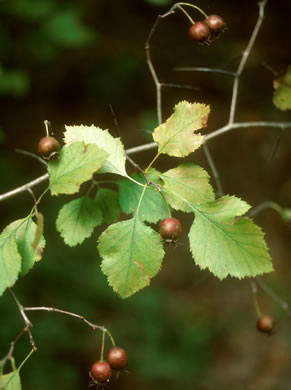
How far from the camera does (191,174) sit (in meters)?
1.23

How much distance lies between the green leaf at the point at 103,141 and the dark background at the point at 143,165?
6.66 feet

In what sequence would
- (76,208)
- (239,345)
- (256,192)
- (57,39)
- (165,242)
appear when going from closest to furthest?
(165,242)
(76,208)
(57,39)
(239,345)
(256,192)

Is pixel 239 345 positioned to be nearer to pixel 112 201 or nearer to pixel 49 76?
pixel 112 201

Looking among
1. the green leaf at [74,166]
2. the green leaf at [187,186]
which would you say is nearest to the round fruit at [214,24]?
the green leaf at [187,186]

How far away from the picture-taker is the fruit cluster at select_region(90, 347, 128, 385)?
129 cm

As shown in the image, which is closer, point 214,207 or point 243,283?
point 214,207

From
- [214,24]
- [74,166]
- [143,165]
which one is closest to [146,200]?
[74,166]

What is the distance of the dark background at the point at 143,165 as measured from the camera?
11.7 ft

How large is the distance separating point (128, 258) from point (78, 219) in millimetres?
288

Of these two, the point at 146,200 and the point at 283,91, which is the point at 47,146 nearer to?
the point at 146,200

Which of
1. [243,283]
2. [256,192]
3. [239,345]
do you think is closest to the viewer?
[239,345]

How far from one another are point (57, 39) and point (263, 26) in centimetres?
280

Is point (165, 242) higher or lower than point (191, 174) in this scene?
lower

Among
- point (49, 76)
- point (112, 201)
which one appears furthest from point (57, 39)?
point (112, 201)
